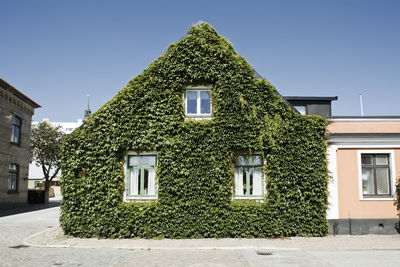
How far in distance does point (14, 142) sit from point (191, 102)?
1763 cm

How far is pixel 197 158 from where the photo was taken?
13.2 metres

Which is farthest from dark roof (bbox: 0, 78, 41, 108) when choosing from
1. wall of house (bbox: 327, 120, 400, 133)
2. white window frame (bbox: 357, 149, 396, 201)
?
white window frame (bbox: 357, 149, 396, 201)

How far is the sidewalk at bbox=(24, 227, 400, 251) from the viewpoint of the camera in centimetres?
1103

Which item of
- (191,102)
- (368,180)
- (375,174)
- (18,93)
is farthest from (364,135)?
(18,93)

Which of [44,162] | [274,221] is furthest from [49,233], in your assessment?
[44,162]

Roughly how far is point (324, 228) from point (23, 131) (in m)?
23.0

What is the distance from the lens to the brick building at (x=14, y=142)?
2350cm

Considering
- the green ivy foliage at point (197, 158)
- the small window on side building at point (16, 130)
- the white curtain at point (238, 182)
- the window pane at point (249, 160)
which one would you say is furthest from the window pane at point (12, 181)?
the window pane at point (249, 160)

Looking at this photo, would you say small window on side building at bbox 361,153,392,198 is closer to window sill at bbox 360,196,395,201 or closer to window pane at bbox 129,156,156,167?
window sill at bbox 360,196,395,201

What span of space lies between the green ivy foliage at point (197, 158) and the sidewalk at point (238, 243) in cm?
58

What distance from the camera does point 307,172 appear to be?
1322cm

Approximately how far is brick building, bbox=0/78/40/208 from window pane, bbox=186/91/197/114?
575 inches

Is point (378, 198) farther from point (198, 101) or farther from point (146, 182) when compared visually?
point (146, 182)

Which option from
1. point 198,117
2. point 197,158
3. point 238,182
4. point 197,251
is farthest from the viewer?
point 198,117
